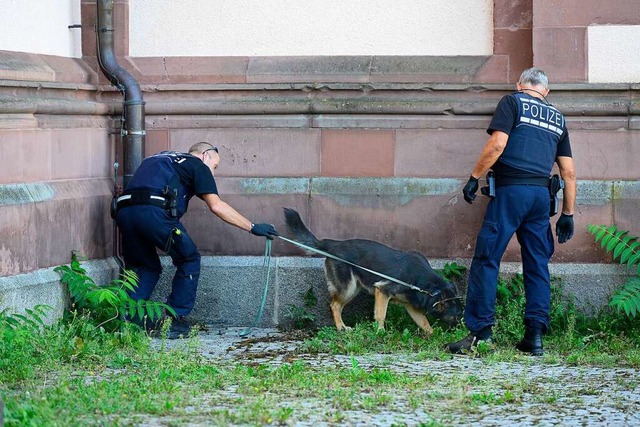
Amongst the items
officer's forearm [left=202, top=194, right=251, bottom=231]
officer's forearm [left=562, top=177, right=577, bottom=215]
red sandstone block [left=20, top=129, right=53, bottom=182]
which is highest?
red sandstone block [left=20, top=129, right=53, bottom=182]

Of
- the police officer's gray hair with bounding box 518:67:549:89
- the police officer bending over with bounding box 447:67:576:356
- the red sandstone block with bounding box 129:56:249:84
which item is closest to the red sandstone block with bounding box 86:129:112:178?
the red sandstone block with bounding box 129:56:249:84

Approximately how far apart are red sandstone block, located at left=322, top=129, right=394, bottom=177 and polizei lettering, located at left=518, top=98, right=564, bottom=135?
1.69 meters

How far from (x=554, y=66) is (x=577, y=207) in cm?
123

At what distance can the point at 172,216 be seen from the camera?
9.20m

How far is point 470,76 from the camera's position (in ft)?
32.0

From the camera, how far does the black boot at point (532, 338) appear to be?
333 inches

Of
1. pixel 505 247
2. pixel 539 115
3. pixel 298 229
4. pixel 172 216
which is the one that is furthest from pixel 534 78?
pixel 172 216

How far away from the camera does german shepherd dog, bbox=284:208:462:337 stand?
359 inches

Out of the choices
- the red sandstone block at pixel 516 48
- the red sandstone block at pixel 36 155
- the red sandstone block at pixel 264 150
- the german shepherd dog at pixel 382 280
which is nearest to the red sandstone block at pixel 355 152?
the red sandstone block at pixel 264 150

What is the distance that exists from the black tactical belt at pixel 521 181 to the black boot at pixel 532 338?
1.06 m

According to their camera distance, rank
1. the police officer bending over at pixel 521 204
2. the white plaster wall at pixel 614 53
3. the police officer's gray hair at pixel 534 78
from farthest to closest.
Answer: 1. the white plaster wall at pixel 614 53
2. the police officer's gray hair at pixel 534 78
3. the police officer bending over at pixel 521 204

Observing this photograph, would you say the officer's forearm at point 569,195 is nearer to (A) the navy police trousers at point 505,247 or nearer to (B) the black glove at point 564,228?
(B) the black glove at point 564,228

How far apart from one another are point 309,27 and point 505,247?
9.46 ft

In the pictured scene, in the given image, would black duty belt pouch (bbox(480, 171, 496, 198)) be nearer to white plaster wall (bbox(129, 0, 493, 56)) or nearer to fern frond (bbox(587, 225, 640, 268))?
fern frond (bbox(587, 225, 640, 268))
